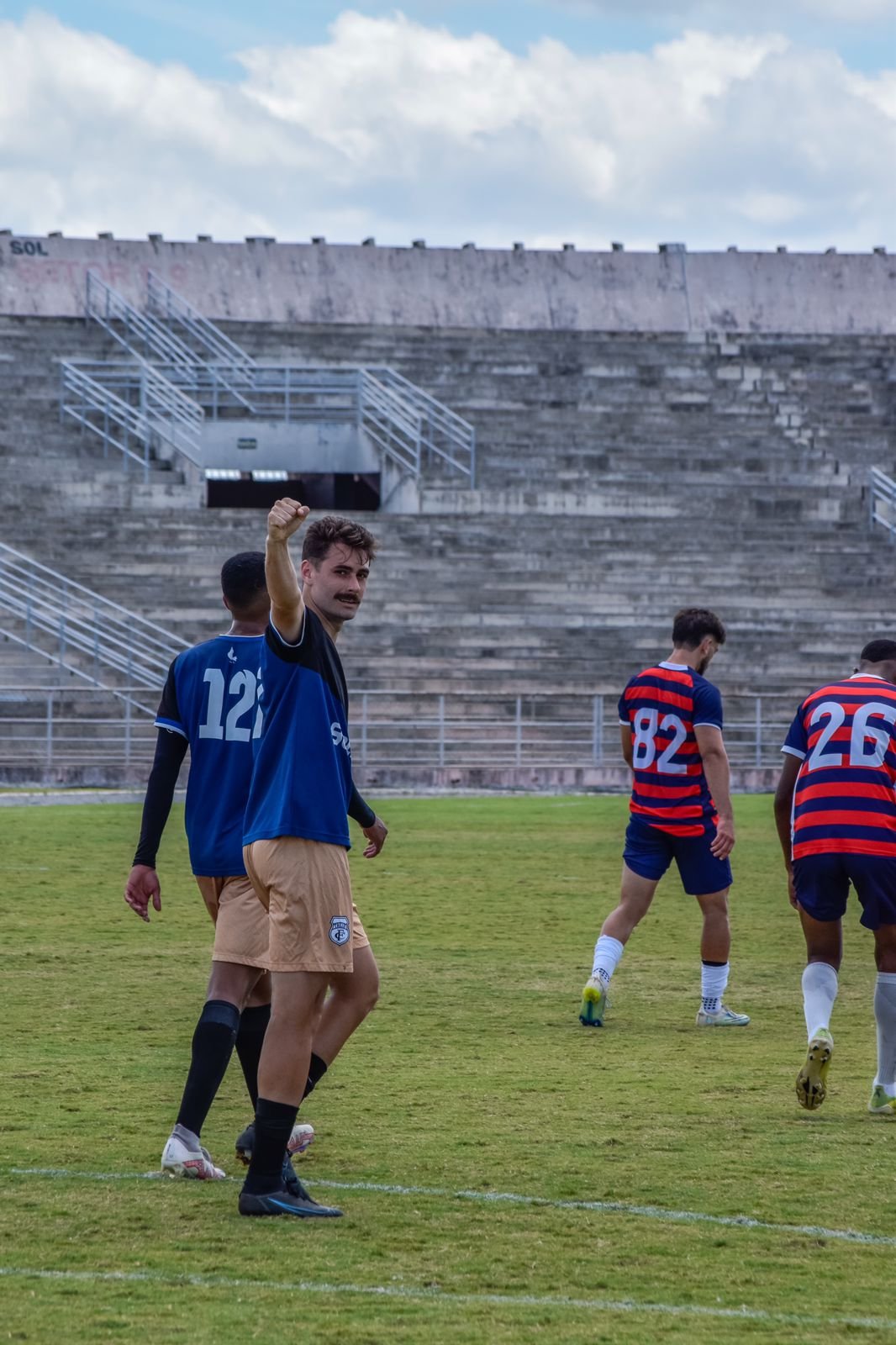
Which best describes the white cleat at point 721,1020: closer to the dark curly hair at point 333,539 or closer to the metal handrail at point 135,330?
the dark curly hair at point 333,539

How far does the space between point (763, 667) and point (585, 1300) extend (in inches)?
935

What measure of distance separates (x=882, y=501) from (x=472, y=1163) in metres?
28.0

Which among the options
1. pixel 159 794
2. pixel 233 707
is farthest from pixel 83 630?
pixel 233 707

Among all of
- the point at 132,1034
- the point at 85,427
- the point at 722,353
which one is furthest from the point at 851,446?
the point at 132,1034

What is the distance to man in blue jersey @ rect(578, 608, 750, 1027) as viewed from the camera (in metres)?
9.20

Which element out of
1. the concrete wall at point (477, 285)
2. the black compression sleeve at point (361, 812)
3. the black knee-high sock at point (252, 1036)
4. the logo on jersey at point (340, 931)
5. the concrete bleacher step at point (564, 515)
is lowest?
the black knee-high sock at point (252, 1036)

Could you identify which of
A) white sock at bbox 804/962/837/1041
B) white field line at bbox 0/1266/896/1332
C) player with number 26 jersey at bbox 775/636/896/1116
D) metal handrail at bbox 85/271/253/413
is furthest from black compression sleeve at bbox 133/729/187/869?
metal handrail at bbox 85/271/253/413

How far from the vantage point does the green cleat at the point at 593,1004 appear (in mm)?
9023

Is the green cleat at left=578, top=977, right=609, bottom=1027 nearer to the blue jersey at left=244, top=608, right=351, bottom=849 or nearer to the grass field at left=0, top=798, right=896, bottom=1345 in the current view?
the grass field at left=0, top=798, right=896, bottom=1345

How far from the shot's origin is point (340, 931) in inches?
214

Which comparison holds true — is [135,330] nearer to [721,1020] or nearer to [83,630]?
[83,630]

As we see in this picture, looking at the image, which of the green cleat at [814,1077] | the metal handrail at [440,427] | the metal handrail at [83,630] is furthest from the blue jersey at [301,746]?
the metal handrail at [440,427]

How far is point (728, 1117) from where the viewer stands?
696cm

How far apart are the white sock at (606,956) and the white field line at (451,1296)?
4440 millimetres
